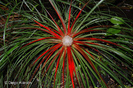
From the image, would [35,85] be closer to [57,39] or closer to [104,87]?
[57,39]

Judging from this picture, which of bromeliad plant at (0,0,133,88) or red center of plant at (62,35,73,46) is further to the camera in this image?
red center of plant at (62,35,73,46)

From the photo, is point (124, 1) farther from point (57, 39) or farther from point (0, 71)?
point (0, 71)

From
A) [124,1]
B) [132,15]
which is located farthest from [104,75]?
[124,1]

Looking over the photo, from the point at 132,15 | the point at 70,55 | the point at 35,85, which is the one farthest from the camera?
the point at 132,15

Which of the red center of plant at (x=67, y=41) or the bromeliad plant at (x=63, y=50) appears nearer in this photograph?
the bromeliad plant at (x=63, y=50)

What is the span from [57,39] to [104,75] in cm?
60

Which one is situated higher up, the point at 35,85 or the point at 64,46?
the point at 64,46

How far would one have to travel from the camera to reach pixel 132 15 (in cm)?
150

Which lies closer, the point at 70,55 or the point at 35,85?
the point at 70,55

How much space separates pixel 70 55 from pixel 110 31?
348 millimetres

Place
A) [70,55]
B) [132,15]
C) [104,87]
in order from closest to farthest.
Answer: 1. [104,87]
2. [70,55]
3. [132,15]

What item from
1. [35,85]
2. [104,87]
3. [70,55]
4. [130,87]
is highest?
[70,55]

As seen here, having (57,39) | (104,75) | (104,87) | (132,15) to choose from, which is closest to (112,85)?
(104,75)

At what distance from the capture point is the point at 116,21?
670mm
